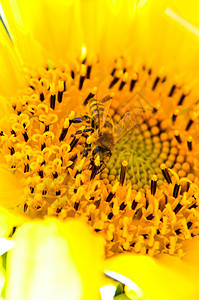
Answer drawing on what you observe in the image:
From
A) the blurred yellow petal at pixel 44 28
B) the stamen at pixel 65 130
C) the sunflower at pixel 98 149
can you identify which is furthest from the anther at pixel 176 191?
the blurred yellow petal at pixel 44 28

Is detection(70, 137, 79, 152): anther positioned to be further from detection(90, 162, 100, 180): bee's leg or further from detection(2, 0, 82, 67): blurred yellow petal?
detection(2, 0, 82, 67): blurred yellow petal

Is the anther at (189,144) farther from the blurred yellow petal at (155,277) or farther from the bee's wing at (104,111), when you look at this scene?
the blurred yellow petal at (155,277)

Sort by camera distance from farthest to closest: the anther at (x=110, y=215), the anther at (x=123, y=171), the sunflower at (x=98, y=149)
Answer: the anther at (x=123, y=171) < the anther at (x=110, y=215) < the sunflower at (x=98, y=149)

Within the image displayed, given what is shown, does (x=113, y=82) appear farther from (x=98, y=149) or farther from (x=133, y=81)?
(x=98, y=149)

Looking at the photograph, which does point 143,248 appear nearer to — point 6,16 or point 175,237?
point 175,237

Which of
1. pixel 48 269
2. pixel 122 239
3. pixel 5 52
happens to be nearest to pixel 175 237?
pixel 122 239

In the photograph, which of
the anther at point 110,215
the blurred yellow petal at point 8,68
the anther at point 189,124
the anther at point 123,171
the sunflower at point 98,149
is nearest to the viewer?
the sunflower at point 98,149

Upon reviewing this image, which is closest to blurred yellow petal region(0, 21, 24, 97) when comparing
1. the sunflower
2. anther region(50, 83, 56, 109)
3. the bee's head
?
the sunflower
